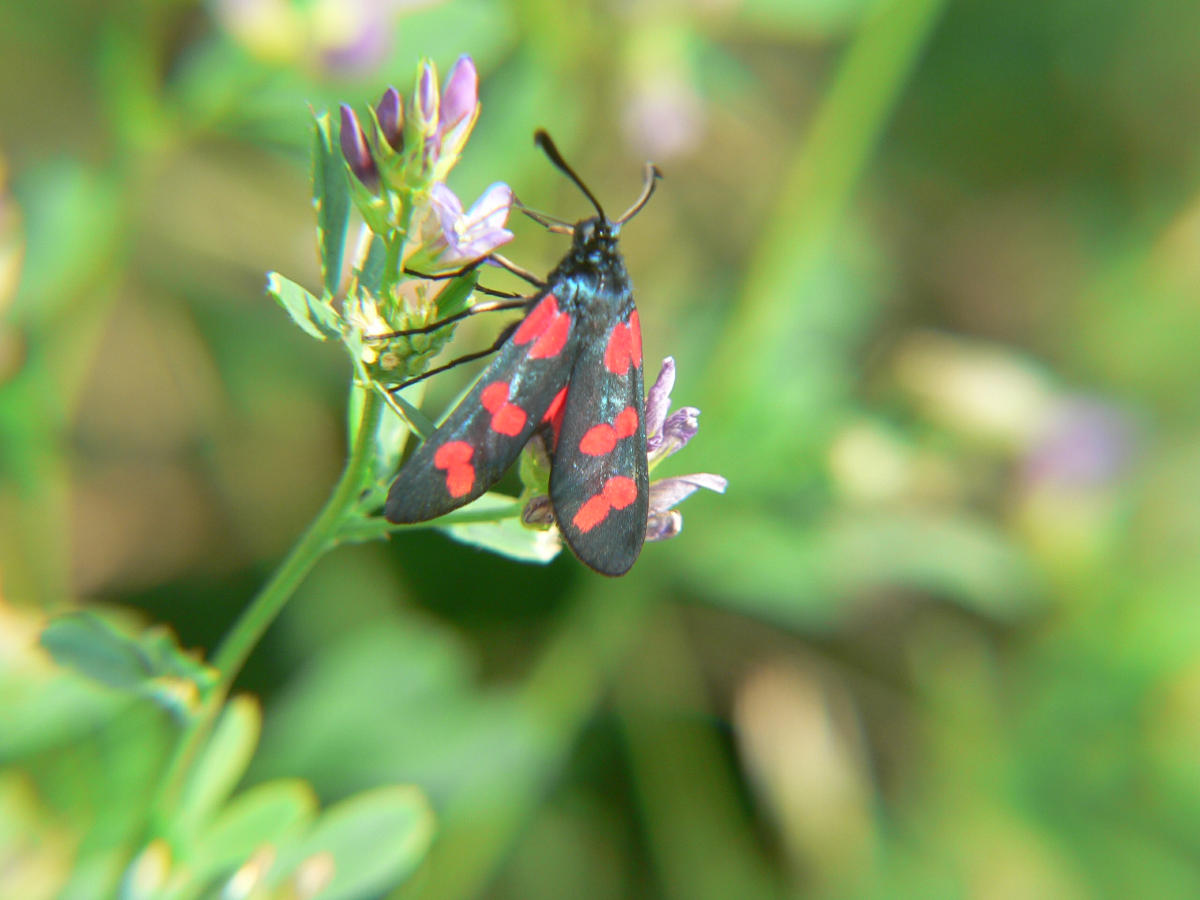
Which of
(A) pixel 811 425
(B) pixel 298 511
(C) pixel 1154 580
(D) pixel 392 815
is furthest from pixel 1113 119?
(D) pixel 392 815

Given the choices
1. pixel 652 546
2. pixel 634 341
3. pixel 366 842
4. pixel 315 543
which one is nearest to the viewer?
pixel 315 543

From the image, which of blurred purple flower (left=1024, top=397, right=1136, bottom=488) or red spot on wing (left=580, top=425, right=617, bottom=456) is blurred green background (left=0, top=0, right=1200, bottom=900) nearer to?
blurred purple flower (left=1024, top=397, right=1136, bottom=488)

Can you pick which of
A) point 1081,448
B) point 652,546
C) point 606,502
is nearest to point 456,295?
point 606,502

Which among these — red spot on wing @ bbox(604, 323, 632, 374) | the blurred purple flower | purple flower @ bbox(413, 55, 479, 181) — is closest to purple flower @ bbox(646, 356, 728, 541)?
red spot on wing @ bbox(604, 323, 632, 374)

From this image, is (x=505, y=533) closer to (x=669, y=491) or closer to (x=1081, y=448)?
(x=669, y=491)

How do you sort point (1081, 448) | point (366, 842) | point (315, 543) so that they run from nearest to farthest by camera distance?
point (315, 543) < point (366, 842) < point (1081, 448)

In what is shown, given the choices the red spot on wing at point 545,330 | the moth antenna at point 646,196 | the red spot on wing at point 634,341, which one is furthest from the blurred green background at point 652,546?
the red spot on wing at point 545,330

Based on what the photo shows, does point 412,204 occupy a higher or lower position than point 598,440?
higher
